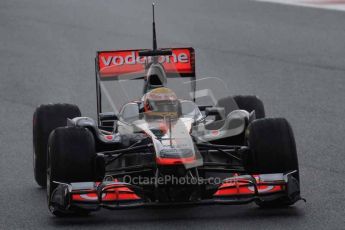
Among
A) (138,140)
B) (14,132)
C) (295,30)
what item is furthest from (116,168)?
(295,30)

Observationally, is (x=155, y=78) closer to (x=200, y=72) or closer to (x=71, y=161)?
(x=71, y=161)

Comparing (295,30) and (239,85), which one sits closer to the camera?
(239,85)

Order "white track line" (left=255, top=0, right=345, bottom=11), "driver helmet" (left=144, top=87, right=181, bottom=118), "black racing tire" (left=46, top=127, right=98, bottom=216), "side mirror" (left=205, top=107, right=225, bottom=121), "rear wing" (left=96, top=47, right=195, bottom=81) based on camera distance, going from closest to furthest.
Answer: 1. "black racing tire" (left=46, top=127, right=98, bottom=216)
2. "driver helmet" (left=144, top=87, right=181, bottom=118)
3. "side mirror" (left=205, top=107, right=225, bottom=121)
4. "rear wing" (left=96, top=47, right=195, bottom=81)
5. "white track line" (left=255, top=0, right=345, bottom=11)

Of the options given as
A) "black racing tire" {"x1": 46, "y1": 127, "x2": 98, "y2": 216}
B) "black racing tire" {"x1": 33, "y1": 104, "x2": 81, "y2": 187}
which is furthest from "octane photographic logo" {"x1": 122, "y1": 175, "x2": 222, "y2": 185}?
"black racing tire" {"x1": 33, "y1": 104, "x2": 81, "y2": 187}

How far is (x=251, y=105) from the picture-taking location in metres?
12.6

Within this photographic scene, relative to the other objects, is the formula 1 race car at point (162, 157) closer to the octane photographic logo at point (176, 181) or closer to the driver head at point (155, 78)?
the octane photographic logo at point (176, 181)

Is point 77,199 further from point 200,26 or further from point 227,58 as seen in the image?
point 200,26

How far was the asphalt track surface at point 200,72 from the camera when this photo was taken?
10.5 meters

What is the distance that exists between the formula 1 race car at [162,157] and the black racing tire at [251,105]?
1.14 ft

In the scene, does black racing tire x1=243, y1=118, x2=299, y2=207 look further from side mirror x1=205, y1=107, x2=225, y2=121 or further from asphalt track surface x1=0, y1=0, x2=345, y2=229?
side mirror x1=205, y1=107, x2=225, y2=121

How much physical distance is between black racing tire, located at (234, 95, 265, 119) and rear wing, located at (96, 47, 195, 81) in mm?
854

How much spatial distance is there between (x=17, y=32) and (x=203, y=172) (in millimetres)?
13192

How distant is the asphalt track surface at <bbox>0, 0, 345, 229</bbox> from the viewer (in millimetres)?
10508

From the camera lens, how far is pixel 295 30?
2277cm
